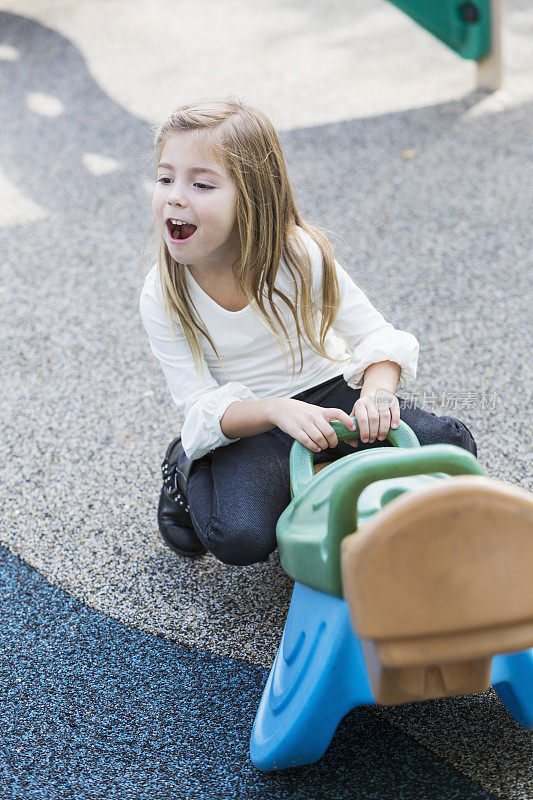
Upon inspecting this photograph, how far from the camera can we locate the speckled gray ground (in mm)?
1179

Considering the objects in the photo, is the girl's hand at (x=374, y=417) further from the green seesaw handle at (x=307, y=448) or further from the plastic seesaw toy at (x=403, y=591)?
the plastic seesaw toy at (x=403, y=591)

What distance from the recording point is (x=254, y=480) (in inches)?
42.4

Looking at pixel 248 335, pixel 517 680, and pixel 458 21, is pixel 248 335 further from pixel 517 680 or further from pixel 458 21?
pixel 458 21

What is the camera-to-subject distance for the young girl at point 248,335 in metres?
1.02

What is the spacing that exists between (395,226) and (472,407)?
28.2 inches

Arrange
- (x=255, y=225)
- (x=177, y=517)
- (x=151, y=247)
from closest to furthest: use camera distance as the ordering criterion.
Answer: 1. (x=255, y=225)
2. (x=177, y=517)
3. (x=151, y=247)

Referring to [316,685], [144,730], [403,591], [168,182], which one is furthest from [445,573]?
[168,182]

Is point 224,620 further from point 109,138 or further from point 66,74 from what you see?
point 66,74

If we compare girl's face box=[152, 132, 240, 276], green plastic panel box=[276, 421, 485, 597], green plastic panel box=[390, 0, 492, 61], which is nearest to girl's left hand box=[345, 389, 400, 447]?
green plastic panel box=[276, 421, 485, 597]

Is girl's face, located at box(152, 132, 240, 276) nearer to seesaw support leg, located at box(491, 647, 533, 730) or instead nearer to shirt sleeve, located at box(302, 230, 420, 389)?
shirt sleeve, located at box(302, 230, 420, 389)

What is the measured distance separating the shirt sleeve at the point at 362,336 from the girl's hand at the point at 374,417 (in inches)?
3.2

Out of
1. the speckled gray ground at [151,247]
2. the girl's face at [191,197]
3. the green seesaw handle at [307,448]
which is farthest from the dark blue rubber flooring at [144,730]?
the girl's face at [191,197]

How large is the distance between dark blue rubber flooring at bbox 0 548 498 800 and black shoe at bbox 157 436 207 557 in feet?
0.48

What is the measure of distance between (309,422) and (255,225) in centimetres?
26
